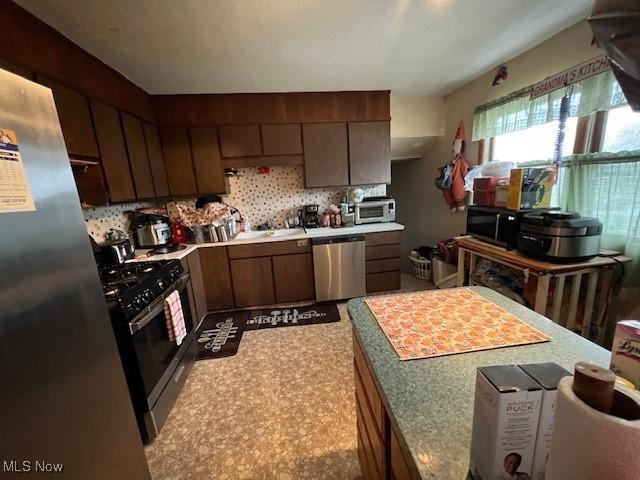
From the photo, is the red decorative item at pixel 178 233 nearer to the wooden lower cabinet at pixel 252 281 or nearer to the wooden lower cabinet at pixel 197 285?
the wooden lower cabinet at pixel 197 285

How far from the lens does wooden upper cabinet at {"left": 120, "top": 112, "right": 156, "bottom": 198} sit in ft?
7.51

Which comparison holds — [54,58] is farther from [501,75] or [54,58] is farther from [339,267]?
[501,75]

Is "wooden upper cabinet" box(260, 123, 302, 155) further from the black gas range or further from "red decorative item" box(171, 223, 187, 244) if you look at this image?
the black gas range

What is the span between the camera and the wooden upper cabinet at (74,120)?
1583 millimetres

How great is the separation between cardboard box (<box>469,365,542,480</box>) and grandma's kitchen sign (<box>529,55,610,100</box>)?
235 cm

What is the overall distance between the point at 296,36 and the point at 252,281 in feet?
7.70

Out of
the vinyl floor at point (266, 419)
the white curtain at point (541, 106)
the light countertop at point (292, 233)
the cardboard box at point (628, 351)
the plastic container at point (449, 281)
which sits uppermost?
the white curtain at point (541, 106)

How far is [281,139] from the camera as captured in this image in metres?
2.98

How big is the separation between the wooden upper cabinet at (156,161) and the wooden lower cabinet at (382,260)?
234cm

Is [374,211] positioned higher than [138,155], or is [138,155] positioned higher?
[138,155]

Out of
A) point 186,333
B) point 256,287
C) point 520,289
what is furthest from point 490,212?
point 186,333

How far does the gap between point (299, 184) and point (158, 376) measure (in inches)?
98.8

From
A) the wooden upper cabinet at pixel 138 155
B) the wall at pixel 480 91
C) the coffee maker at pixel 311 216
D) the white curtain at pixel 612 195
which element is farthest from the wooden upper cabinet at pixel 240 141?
the white curtain at pixel 612 195

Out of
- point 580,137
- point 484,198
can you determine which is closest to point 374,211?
point 484,198
